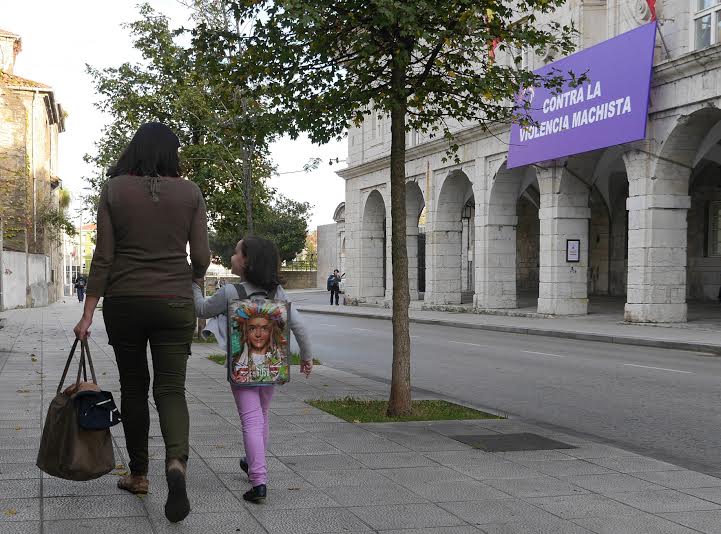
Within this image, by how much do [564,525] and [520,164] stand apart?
79.7 feet

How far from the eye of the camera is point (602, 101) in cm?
2367

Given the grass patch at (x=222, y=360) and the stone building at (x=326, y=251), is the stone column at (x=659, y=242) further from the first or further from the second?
the stone building at (x=326, y=251)

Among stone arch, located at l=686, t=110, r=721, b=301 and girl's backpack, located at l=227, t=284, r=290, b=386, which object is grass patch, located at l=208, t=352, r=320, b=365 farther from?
stone arch, located at l=686, t=110, r=721, b=301

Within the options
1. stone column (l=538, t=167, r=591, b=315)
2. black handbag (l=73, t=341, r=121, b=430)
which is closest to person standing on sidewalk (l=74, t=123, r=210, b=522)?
black handbag (l=73, t=341, r=121, b=430)

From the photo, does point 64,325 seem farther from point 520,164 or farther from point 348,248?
point 348,248

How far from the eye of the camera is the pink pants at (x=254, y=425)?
16.3 feet

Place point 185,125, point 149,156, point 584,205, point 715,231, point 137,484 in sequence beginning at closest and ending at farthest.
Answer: point 149,156 < point 137,484 < point 185,125 < point 584,205 < point 715,231

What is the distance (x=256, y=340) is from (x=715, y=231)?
105 ft

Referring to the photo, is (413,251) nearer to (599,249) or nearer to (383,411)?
(599,249)

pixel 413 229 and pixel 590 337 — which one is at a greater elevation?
pixel 413 229

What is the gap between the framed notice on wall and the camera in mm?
27234

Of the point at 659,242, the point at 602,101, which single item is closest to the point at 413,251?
Result: the point at 602,101

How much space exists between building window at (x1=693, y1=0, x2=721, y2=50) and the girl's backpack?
18231 mm

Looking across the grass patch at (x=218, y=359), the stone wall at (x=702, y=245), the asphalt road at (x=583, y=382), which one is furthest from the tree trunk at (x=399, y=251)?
the stone wall at (x=702, y=245)
